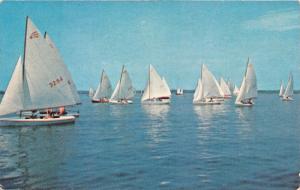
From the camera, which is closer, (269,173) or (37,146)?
(269,173)

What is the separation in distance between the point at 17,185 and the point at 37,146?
1411 centimetres

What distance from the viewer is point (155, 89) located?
10806cm

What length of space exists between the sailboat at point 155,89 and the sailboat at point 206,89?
934cm

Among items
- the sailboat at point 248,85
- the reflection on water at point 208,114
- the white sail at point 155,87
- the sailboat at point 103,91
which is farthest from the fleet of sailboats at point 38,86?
the sailboat at point 103,91

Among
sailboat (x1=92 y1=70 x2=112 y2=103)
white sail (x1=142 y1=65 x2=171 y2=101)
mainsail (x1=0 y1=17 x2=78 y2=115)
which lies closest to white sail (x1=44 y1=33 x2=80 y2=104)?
mainsail (x1=0 y1=17 x2=78 y2=115)

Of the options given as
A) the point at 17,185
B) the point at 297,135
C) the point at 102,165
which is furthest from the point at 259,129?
the point at 17,185

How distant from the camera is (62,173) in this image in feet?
77.7

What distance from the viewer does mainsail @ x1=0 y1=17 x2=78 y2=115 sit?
45531mm

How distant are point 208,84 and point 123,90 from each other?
26.9 m

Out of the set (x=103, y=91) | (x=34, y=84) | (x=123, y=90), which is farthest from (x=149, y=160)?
(x=103, y=91)

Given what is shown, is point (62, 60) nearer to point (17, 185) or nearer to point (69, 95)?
point (69, 95)

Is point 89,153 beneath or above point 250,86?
beneath

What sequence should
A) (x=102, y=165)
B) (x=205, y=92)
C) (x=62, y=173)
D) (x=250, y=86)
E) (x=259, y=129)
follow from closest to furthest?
(x=62, y=173)
(x=102, y=165)
(x=259, y=129)
(x=250, y=86)
(x=205, y=92)

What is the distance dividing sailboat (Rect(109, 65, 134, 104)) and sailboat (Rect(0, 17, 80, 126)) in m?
61.5
